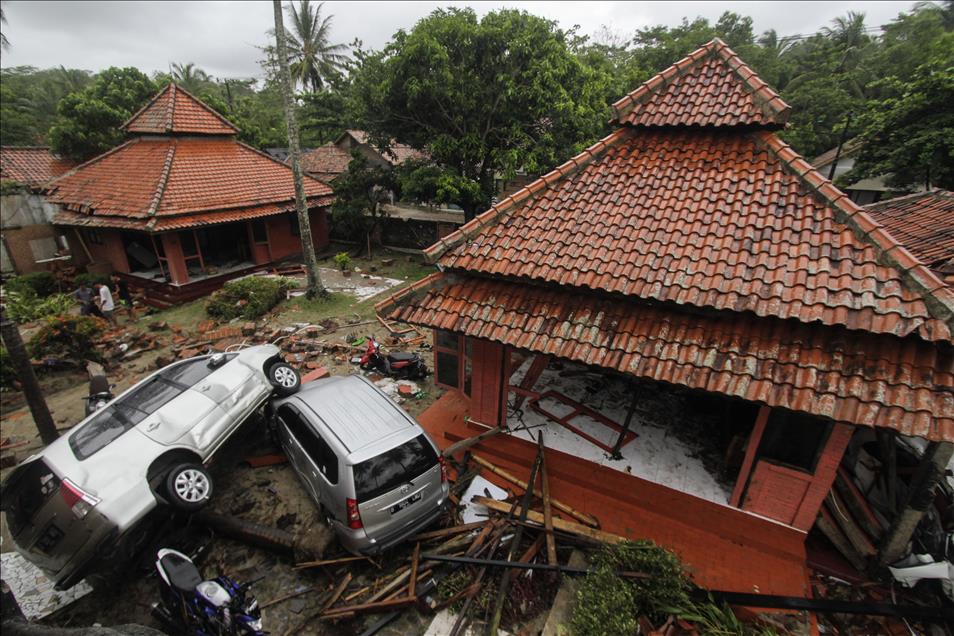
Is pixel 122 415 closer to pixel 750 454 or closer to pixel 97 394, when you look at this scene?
pixel 97 394

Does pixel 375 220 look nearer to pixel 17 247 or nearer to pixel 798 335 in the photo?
pixel 17 247

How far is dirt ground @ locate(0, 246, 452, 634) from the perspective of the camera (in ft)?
17.5

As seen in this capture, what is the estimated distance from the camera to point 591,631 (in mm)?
4281

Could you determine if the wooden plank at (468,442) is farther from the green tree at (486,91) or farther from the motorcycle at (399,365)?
the green tree at (486,91)

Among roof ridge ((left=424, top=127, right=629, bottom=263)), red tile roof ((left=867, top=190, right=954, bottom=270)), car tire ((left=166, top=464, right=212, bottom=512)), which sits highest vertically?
roof ridge ((left=424, top=127, right=629, bottom=263))

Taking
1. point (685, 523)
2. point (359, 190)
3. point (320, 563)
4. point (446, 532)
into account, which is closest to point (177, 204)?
point (359, 190)

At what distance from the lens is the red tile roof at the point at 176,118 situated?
56.7 feet

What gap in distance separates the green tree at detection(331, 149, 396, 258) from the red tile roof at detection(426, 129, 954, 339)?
15.7 meters

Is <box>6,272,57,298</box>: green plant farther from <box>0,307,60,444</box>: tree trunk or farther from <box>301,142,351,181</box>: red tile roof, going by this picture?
<box>301,142,351,181</box>: red tile roof

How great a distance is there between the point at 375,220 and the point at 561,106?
11087mm

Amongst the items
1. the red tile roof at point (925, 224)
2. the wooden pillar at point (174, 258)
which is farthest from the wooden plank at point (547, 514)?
the wooden pillar at point (174, 258)

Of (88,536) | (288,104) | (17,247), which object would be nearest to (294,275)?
(288,104)

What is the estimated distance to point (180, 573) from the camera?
4.87m

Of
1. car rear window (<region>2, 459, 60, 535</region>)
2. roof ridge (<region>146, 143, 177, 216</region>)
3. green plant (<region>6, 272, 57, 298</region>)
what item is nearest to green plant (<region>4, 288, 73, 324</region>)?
green plant (<region>6, 272, 57, 298</region>)
